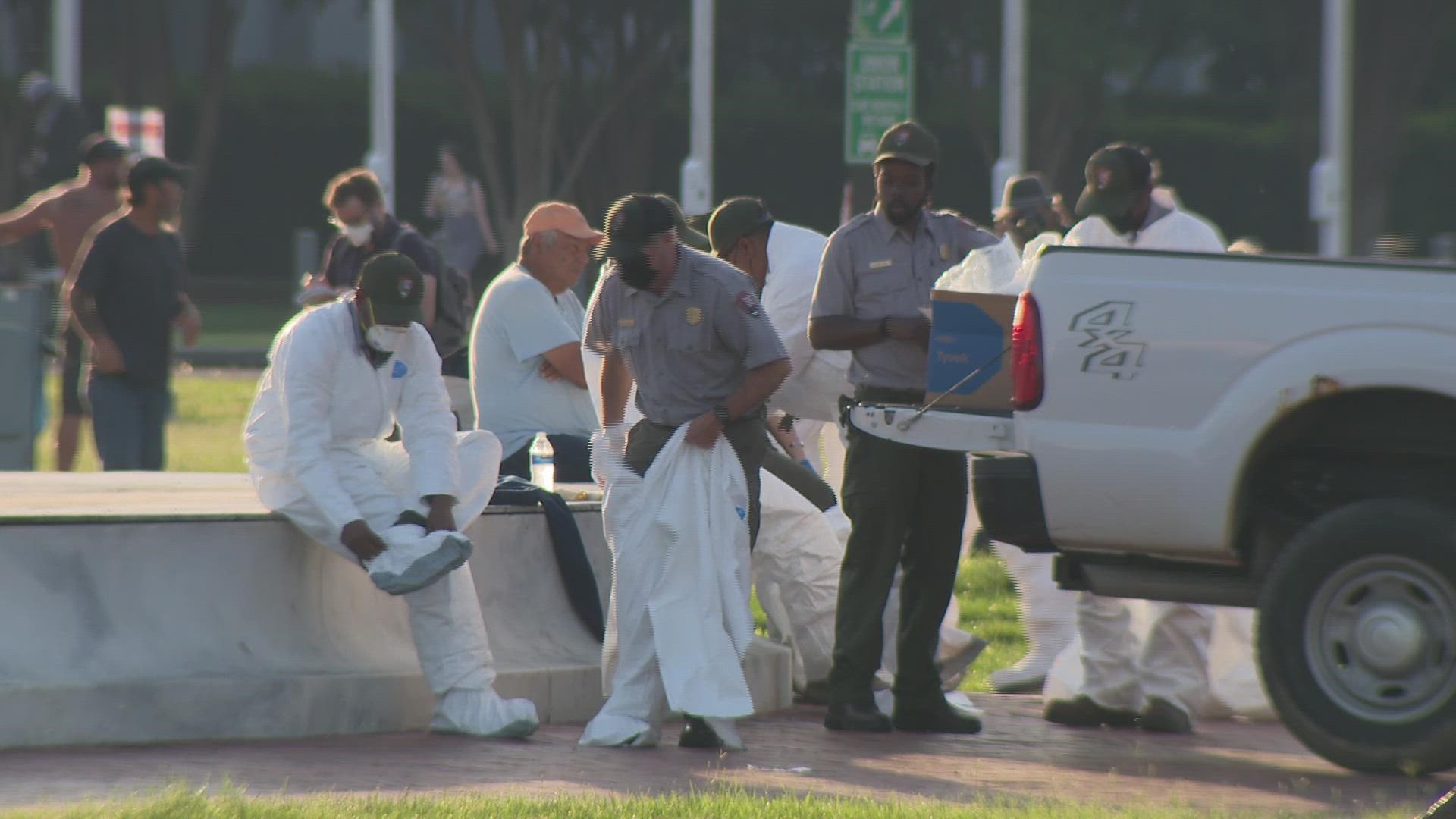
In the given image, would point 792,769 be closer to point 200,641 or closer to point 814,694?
point 814,694

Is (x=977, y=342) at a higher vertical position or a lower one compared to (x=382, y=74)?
lower

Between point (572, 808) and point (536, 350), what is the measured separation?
348 centimetres

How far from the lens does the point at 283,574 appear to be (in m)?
7.76

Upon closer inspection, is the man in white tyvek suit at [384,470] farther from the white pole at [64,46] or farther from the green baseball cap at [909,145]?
the white pole at [64,46]

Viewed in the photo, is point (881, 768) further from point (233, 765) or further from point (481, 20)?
Result: point (481, 20)

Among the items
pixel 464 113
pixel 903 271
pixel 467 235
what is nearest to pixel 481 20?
pixel 464 113

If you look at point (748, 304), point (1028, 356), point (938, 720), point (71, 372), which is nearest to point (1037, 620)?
point (938, 720)

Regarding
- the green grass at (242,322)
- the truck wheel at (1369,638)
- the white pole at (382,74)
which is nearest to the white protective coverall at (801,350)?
the truck wheel at (1369,638)

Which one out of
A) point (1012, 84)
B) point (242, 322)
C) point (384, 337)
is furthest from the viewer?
point (242, 322)

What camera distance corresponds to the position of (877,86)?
1499 centimetres

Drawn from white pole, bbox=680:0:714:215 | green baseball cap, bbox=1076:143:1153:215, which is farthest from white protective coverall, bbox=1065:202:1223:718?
white pole, bbox=680:0:714:215

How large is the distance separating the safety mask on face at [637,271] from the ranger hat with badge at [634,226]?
0.02 metres

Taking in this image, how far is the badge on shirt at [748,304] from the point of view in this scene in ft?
24.8

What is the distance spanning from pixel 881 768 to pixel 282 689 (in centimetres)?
193
